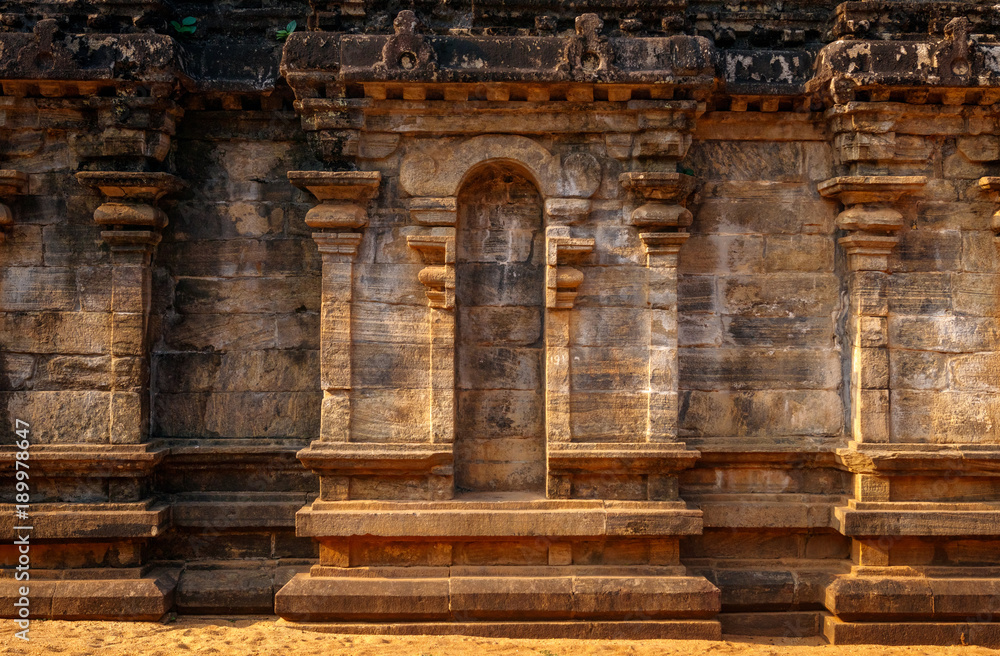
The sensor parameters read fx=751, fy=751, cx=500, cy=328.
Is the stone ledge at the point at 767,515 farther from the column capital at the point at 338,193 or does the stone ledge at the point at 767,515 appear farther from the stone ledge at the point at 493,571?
the column capital at the point at 338,193

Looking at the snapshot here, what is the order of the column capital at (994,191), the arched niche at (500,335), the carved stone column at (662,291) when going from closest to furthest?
the carved stone column at (662,291) → the column capital at (994,191) → the arched niche at (500,335)

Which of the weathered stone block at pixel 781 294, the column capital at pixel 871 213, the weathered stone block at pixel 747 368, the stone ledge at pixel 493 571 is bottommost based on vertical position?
the stone ledge at pixel 493 571

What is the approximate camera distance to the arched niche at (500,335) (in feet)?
20.9

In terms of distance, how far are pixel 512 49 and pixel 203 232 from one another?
3.09 metres

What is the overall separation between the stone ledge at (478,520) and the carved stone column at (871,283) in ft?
5.65

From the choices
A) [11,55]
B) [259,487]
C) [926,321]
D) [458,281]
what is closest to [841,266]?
[926,321]

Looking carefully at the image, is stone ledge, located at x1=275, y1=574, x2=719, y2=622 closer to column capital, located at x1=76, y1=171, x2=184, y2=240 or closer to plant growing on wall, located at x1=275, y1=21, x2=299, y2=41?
column capital, located at x1=76, y1=171, x2=184, y2=240

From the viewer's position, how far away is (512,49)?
6.00 meters

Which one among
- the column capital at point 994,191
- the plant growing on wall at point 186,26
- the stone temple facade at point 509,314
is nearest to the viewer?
the stone temple facade at point 509,314

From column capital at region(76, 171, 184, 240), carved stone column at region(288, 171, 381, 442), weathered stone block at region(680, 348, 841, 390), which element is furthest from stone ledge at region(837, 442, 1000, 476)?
column capital at region(76, 171, 184, 240)

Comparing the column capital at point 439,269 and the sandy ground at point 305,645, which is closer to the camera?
the sandy ground at point 305,645

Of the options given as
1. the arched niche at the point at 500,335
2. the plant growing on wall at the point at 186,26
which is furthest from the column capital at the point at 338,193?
the plant growing on wall at the point at 186,26

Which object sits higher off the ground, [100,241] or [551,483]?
[100,241]

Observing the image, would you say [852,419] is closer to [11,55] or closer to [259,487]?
[259,487]
